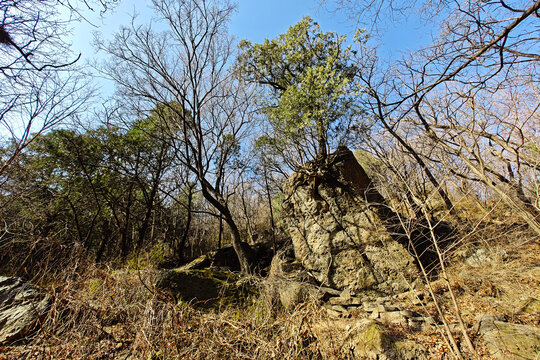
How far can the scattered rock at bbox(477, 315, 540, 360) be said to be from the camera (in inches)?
109

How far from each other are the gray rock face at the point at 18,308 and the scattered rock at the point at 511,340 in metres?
6.09

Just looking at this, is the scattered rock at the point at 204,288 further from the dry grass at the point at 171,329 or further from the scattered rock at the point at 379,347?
the scattered rock at the point at 379,347

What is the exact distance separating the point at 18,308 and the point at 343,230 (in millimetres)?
7070

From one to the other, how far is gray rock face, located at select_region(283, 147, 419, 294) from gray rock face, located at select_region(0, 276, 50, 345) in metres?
5.35

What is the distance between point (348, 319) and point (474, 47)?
5273mm

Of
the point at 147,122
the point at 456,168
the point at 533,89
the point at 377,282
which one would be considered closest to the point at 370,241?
the point at 377,282

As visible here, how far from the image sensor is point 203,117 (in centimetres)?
867

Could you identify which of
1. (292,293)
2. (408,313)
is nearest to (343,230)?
(408,313)

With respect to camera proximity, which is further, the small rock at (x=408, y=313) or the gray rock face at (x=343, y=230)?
the gray rock face at (x=343, y=230)

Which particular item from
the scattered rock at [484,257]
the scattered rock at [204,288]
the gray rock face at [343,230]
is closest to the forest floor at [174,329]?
the scattered rock at [204,288]

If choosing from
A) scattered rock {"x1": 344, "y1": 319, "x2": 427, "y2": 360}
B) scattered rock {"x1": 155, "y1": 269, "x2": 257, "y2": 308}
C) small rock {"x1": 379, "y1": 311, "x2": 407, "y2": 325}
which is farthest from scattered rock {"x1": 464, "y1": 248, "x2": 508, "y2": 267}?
scattered rock {"x1": 155, "y1": 269, "x2": 257, "y2": 308}

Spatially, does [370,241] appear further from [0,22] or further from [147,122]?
[147,122]

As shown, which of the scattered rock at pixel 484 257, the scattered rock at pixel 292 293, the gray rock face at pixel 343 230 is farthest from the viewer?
the gray rock face at pixel 343 230

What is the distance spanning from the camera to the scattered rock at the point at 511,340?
2760 mm
